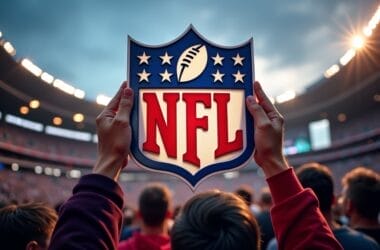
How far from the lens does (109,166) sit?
3.60ft

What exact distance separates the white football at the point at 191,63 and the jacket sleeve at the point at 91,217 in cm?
59

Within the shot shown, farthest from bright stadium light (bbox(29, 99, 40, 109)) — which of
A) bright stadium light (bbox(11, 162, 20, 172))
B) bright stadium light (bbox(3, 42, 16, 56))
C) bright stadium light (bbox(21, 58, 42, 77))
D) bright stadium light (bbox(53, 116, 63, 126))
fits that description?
bright stadium light (bbox(3, 42, 16, 56))

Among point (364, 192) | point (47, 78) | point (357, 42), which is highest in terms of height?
point (357, 42)

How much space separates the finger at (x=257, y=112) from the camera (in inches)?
48.4

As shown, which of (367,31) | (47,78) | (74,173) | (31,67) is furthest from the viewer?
(74,173)

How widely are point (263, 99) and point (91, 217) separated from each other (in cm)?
71

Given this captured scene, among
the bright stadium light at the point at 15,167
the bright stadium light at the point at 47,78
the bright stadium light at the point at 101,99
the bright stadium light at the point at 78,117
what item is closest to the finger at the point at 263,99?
the bright stadium light at the point at 47,78

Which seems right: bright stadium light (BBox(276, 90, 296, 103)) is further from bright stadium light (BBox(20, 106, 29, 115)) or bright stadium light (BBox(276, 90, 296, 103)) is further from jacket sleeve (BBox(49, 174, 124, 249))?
jacket sleeve (BBox(49, 174, 124, 249))

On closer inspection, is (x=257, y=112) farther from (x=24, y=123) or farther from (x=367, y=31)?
(x=24, y=123)

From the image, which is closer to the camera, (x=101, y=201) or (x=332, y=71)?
(x=101, y=201)

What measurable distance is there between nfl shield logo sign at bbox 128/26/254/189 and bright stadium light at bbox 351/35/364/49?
713 inches

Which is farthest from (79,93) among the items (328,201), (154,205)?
(328,201)

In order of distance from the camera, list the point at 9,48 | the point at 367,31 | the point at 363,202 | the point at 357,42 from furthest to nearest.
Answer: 1. the point at 357,42
2. the point at 367,31
3. the point at 9,48
4. the point at 363,202

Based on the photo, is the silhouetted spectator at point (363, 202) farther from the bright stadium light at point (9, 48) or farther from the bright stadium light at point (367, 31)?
the bright stadium light at point (367, 31)
